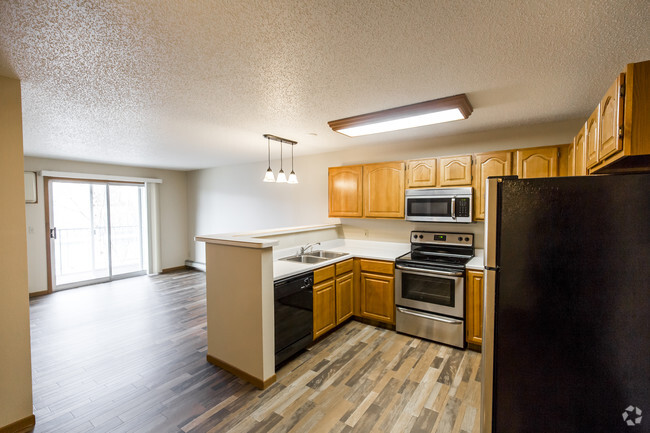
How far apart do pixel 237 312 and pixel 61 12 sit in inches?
88.0

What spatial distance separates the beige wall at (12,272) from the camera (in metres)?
1.91

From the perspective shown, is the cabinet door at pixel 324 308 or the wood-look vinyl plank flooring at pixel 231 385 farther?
the cabinet door at pixel 324 308

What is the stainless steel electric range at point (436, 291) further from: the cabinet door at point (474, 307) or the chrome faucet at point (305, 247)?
the chrome faucet at point (305, 247)

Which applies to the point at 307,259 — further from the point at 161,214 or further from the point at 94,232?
the point at 94,232

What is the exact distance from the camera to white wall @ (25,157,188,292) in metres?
4.93

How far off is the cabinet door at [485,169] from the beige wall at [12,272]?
4.00m

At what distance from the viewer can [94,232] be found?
582cm

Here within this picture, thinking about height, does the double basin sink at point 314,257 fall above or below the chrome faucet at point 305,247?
below

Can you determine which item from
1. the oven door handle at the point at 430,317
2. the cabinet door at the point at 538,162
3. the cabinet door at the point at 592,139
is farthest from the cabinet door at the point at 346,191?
the cabinet door at the point at 592,139

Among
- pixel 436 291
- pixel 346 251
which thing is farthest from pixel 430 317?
pixel 346 251

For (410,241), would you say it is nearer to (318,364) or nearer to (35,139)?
(318,364)

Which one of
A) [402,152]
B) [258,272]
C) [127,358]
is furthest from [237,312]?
[402,152]

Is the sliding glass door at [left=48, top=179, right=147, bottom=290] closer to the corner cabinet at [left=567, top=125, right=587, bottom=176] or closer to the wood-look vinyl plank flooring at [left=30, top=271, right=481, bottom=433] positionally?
the wood-look vinyl plank flooring at [left=30, top=271, right=481, bottom=433]

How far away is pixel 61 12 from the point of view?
4.19 ft
